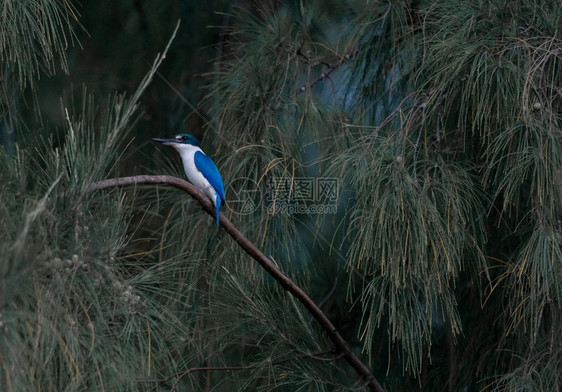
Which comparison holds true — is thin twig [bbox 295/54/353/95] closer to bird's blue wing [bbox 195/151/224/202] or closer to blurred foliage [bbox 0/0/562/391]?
blurred foliage [bbox 0/0/562/391]

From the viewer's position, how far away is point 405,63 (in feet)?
6.93

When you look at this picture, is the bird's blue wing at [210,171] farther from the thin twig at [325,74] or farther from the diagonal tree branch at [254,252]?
the thin twig at [325,74]

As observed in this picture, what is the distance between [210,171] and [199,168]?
82mm

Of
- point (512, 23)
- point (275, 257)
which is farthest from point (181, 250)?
point (512, 23)

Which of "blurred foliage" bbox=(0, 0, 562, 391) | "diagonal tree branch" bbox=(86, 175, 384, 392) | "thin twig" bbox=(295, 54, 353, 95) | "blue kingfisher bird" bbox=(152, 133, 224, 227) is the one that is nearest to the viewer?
"blurred foliage" bbox=(0, 0, 562, 391)

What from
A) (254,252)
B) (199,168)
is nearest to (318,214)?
(254,252)

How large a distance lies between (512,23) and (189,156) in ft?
2.95

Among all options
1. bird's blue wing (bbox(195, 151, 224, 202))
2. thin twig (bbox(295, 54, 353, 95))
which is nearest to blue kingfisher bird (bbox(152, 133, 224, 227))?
bird's blue wing (bbox(195, 151, 224, 202))

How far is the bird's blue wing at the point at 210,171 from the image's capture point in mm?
2057

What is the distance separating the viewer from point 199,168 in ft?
7.15

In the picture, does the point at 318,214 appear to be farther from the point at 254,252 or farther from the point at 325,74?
the point at 325,74

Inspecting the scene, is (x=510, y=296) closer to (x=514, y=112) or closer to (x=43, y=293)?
(x=514, y=112)

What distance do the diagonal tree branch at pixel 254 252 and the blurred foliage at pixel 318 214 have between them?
41 millimetres

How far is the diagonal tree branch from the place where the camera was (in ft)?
4.89
